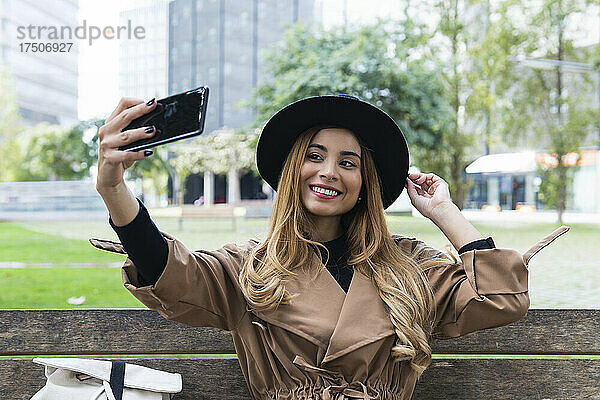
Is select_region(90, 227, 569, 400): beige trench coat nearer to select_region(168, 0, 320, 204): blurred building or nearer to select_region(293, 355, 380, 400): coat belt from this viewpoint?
select_region(293, 355, 380, 400): coat belt

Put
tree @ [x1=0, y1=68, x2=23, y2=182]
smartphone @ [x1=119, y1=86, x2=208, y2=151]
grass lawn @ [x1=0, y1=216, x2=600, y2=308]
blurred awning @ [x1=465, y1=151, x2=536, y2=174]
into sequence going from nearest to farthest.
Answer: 1. smartphone @ [x1=119, y1=86, x2=208, y2=151]
2. grass lawn @ [x1=0, y1=216, x2=600, y2=308]
3. tree @ [x1=0, y1=68, x2=23, y2=182]
4. blurred awning @ [x1=465, y1=151, x2=536, y2=174]

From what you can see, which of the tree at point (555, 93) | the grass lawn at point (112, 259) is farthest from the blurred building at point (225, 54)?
the tree at point (555, 93)

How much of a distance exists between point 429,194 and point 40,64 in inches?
109

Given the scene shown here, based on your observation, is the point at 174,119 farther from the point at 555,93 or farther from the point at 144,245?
the point at 555,93

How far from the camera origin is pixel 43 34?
3.37 m

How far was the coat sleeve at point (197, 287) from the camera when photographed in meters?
1.16

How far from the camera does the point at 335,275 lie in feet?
4.55

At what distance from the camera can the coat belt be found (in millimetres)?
1251

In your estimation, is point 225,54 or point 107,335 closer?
point 107,335

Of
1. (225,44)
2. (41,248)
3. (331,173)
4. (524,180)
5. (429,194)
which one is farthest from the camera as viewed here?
(225,44)

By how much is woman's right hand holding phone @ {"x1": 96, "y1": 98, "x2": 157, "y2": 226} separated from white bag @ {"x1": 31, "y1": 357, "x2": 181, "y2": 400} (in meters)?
0.43

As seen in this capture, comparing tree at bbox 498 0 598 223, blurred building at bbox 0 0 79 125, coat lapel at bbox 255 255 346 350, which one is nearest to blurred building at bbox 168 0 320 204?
blurred building at bbox 0 0 79 125

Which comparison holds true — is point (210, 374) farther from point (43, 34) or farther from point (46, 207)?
point (43, 34)

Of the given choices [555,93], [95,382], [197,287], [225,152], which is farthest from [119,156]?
[555,93]
